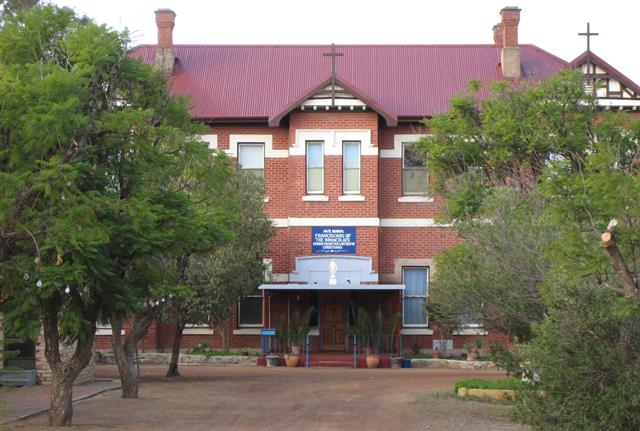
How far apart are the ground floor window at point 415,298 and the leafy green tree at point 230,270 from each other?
228 inches

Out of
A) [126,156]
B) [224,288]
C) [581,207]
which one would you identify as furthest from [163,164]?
A: [224,288]

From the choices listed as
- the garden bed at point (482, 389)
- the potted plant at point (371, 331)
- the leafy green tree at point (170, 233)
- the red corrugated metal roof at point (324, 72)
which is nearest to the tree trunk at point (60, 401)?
the leafy green tree at point (170, 233)

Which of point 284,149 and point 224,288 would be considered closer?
point 224,288

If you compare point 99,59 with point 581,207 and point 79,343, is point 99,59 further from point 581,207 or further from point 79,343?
point 581,207

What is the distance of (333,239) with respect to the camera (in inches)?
1380

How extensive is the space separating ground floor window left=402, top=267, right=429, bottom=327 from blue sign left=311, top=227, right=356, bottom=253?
7.10 ft

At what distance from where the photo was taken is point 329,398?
22953 mm

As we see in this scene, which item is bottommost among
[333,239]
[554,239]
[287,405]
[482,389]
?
[287,405]

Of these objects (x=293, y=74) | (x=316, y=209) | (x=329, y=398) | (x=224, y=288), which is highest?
(x=293, y=74)

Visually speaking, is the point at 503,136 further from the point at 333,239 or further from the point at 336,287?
the point at 333,239

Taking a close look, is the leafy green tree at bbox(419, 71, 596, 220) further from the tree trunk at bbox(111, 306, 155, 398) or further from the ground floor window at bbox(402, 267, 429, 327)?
the ground floor window at bbox(402, 267, 429, 327)

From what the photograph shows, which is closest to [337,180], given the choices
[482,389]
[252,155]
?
[252,155]

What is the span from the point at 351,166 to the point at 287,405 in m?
14.8

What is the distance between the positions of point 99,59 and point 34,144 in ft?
7.80
